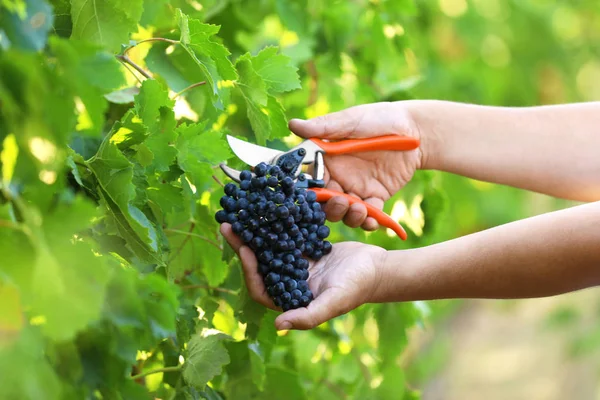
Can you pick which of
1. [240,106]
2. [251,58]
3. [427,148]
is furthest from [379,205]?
[251,58]

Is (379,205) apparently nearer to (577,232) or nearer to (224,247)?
(224,247)

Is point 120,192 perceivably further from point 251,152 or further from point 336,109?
point 336,109

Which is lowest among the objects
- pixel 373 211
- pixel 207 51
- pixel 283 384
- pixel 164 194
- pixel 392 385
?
pixel 392 385

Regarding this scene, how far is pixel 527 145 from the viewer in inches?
81.8

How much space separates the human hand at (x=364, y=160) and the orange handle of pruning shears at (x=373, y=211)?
0.02 m

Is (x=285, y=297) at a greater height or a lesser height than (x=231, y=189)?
lesser

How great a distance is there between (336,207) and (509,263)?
1.36 ft

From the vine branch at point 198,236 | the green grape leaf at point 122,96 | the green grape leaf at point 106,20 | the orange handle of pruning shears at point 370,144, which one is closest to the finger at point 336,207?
the orange handle of pruning shears at point 370,144

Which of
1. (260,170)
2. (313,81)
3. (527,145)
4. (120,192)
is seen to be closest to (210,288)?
(260,170)

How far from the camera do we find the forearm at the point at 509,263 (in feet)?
4.82

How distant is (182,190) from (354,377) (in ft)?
3.61

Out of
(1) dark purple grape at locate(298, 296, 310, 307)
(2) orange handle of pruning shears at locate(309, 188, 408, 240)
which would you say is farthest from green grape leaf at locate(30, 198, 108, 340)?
(2) orange handle of pruning shears at locate(309, 188, 408, 240)

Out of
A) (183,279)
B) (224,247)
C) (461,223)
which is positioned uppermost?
(224,247)

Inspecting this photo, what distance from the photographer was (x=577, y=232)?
4.79ft
